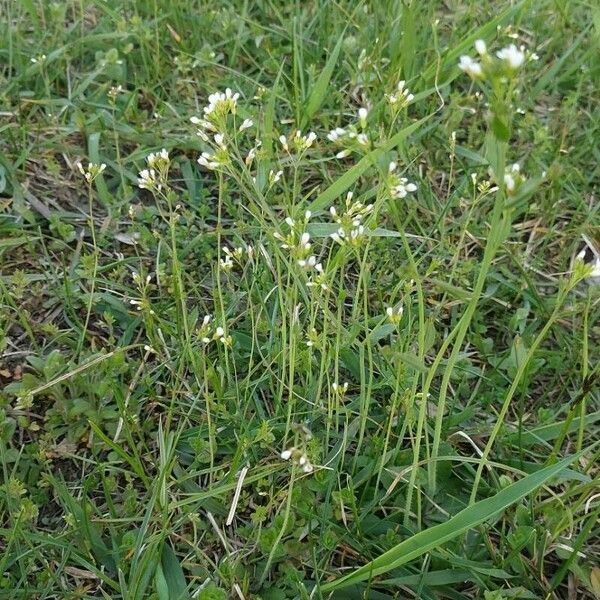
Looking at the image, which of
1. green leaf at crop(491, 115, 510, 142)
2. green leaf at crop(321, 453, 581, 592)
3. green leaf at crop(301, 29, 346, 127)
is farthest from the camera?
green leaf at crop(301, 29, 346, 127)

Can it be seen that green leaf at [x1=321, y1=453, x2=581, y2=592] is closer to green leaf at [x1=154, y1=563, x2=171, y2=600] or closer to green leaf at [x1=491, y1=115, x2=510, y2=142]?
green leaf at [x1=154, y1=563, x2=171, y2=600]

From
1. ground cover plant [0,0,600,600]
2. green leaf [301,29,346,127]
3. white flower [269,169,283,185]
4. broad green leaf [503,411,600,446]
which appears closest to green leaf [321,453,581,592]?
ground cover plant [0,0,600,600]

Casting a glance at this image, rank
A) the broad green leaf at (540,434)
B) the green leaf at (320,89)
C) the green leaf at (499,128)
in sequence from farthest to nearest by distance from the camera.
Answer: the green leaf at (320,89) → the broad green leaf at (540,434) → the green leaf at (499,128)

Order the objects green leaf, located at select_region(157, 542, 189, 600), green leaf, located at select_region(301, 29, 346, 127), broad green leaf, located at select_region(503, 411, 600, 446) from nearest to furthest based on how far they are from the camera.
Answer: green leaf, located at select_region(157, 542, 189, 600) < broad green leaf, located at select_region(503, 411, 600, 446) < green leaf, located at select_region(301, 29, 346, 127)

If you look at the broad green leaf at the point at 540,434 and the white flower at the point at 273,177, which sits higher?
the white flower at the point at 273,177

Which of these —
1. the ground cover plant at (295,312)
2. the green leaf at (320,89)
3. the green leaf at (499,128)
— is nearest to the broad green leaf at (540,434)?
the ground cover plant at (295,312)

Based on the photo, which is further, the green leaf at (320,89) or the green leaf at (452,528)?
the green leaf at (320,89)

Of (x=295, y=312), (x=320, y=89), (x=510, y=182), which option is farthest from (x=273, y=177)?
(x=510, y=182)

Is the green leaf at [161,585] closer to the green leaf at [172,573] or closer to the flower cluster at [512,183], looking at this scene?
the green leaf at [172,573]
